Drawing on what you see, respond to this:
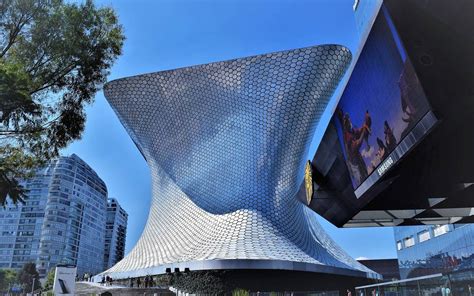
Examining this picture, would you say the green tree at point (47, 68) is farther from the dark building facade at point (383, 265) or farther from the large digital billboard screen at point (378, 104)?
the dark building facade at point (383, 265)

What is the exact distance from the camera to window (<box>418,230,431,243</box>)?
33800 millimetres

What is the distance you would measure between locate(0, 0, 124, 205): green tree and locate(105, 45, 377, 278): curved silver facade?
2607 cm

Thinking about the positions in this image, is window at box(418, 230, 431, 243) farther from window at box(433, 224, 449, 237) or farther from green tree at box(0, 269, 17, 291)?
green tree at box(0, 269, 17, 291)

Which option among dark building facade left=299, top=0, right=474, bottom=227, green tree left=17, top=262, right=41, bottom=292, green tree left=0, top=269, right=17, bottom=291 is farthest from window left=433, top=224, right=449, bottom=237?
green tree left=0, top=269, right=17, bottom=291

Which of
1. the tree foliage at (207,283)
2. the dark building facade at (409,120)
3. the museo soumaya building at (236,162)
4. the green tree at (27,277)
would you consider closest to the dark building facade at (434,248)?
the museo soumaya building at (236,162)

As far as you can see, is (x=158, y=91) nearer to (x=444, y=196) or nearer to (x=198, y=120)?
(x=198, y=120)

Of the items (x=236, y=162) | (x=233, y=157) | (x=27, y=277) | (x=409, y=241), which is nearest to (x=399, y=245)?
(x=409, y=241)

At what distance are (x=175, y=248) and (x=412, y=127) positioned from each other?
40.3 metres

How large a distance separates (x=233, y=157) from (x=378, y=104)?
39550mm

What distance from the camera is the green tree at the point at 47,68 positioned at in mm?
10266

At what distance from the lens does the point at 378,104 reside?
22.1 ft

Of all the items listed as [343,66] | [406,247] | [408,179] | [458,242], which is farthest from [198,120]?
[408,179]

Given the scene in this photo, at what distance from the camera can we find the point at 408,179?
8320mm

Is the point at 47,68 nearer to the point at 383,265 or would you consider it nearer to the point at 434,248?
the point at 434,248
